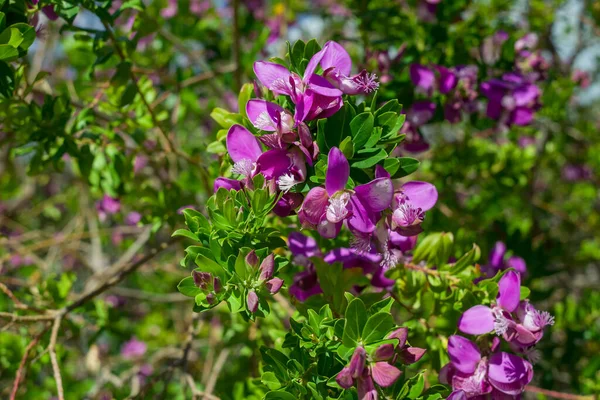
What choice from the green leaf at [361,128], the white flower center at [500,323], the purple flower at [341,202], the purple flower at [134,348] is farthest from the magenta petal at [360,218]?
the purple flower at [134,348]

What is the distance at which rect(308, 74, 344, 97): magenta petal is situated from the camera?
93cm

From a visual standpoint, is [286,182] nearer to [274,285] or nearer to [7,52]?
[274,285]

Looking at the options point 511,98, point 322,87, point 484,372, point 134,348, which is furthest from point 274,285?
point 134,348

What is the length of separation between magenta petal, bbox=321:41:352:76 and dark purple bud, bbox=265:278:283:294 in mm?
415

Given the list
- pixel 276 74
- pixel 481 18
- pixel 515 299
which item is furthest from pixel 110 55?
pixel 481 18

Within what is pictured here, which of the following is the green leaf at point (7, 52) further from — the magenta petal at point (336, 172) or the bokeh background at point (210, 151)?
the magenta petal at point (336, 172)

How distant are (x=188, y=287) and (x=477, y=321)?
0.57 meters

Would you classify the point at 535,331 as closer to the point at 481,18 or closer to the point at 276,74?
the point at 276,74

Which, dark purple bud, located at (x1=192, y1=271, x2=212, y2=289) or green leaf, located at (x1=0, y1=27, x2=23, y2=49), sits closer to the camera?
dark purple bud, located at (x1=192, y1=271, x2=212, y2=289)

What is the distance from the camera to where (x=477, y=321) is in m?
1.06

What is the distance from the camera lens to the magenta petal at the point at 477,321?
1049 millimetres

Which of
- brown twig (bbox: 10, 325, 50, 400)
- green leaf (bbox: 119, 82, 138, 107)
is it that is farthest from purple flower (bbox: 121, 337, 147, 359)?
green leaf (bbox: 119, 82, 138, 107)

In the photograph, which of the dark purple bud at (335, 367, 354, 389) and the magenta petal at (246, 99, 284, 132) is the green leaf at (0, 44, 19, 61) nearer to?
the magenta petal at (246, 99, 284, 132)

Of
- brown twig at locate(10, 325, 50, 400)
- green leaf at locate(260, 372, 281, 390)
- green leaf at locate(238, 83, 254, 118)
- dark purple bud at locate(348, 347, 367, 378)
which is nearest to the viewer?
dark purple bud at locate(348, 347, 367, 378)
